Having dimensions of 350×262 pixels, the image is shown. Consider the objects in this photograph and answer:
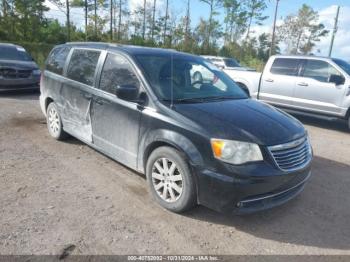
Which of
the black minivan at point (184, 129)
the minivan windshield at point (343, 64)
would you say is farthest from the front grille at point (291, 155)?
the minivan windshield at point (343, 64)

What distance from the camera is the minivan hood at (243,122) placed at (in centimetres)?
322

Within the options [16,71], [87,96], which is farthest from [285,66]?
[16,71]

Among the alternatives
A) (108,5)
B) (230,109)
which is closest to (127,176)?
(230,109)

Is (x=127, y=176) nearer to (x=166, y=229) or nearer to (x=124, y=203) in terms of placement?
(x=124, y=203)

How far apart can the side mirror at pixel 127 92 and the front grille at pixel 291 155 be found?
5.47ft

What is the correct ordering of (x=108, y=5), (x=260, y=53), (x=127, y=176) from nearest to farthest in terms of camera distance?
(x=127, y=176) < (x=108, y=5) < (x=260, y=53)

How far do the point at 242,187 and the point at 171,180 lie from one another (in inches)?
32.6

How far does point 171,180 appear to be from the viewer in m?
3.50

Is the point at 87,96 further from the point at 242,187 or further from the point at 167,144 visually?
the point at 242,187

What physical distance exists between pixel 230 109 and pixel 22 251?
2590 millimetres

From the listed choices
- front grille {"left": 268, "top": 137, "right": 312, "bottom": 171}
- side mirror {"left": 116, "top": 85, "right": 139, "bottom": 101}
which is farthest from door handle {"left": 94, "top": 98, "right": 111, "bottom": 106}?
Result: front grille {"left": 268, "top": 137, "right": 312, "bottom": 171}

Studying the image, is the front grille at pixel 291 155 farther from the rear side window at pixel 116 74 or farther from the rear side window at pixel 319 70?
the rear side window at pixel 319 70

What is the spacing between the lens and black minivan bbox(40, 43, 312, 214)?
313 centimetres

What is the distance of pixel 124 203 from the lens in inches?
145
